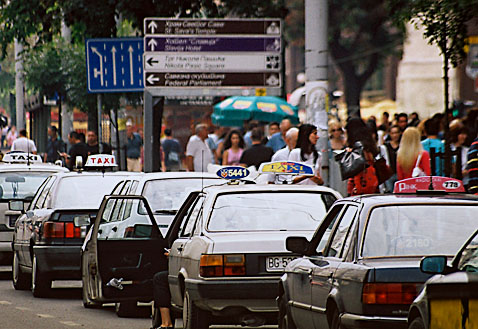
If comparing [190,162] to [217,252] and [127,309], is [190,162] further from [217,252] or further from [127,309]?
[217,252]

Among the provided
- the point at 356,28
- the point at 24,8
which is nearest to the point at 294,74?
the point at 356,28

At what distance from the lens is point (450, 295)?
21.0 feet

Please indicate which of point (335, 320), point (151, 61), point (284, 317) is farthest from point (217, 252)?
point (151, 61)

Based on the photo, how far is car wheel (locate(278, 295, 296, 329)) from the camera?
983 centimetres

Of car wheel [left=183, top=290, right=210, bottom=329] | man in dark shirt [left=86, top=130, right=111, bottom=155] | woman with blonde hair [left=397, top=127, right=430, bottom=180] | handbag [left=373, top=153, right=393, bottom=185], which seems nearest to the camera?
car wheel [left=183, top=290, right=210, bottom=329]

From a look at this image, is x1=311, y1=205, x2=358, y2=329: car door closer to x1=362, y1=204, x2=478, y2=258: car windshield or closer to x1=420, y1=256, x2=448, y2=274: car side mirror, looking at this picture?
x1=362, y1=204, x2=478, y2=258: car windshield

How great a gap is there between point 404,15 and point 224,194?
3348mm

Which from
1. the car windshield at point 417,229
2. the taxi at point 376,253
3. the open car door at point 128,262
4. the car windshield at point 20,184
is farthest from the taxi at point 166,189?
the car windshield at point 417,229

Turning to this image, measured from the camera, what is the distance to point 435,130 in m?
18.8

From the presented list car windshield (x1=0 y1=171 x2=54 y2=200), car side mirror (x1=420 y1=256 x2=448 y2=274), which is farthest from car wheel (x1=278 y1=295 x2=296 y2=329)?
car windshield (x1=0 y1=171 x2=54 y2=200)

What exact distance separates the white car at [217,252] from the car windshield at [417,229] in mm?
2223

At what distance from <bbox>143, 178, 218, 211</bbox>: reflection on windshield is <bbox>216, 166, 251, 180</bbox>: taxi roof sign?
7.29 ft

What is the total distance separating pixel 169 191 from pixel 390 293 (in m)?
6.89

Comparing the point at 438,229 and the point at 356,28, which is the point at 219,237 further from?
the point at 356,28
